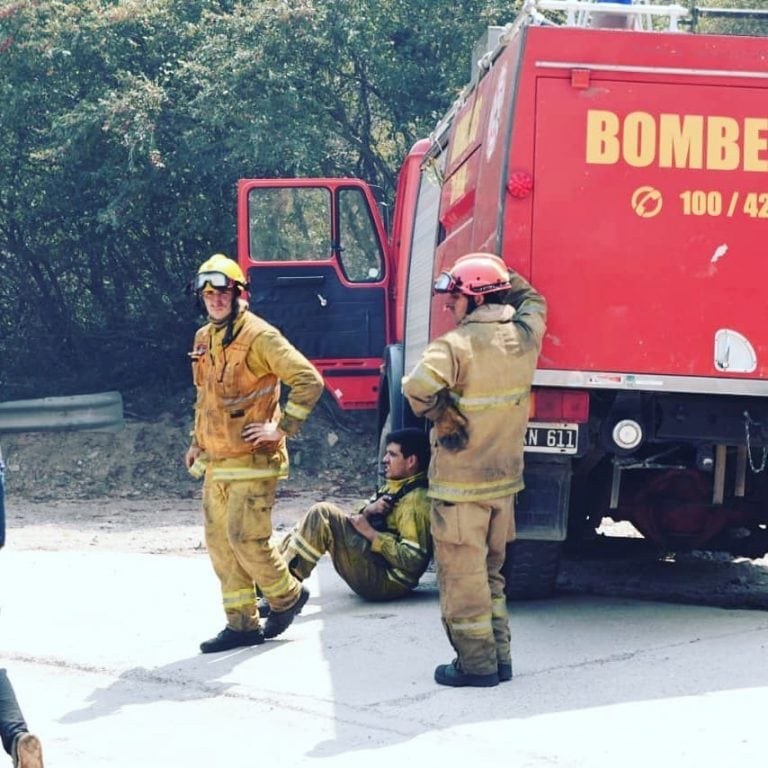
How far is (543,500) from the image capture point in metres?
6.67


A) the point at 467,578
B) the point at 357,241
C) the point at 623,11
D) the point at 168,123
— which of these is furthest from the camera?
the point at 168,123

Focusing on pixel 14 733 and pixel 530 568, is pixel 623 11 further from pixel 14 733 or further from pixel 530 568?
pixel 14 733

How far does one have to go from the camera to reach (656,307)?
6.45 metres

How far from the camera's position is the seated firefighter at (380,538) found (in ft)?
24.9

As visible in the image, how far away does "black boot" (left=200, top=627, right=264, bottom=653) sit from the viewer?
6.75m

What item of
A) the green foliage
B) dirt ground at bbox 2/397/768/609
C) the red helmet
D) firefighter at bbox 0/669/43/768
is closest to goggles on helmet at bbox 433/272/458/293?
the red helmet

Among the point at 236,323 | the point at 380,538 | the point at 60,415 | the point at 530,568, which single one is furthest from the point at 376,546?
the point at 60,415

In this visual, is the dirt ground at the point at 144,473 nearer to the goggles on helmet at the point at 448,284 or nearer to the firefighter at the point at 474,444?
the firefighter at the point at 474,444

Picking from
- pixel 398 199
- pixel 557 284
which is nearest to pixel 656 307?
pixel 557 284

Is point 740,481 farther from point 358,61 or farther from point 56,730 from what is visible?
point 358,61

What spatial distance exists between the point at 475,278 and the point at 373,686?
Result: 1671mm

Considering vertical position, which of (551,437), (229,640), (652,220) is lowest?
(229,640)

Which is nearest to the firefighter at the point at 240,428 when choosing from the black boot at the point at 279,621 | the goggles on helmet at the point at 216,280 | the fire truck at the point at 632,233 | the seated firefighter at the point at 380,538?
the goggles on helmet at the point at 216,280

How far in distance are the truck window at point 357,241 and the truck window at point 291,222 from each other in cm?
12
